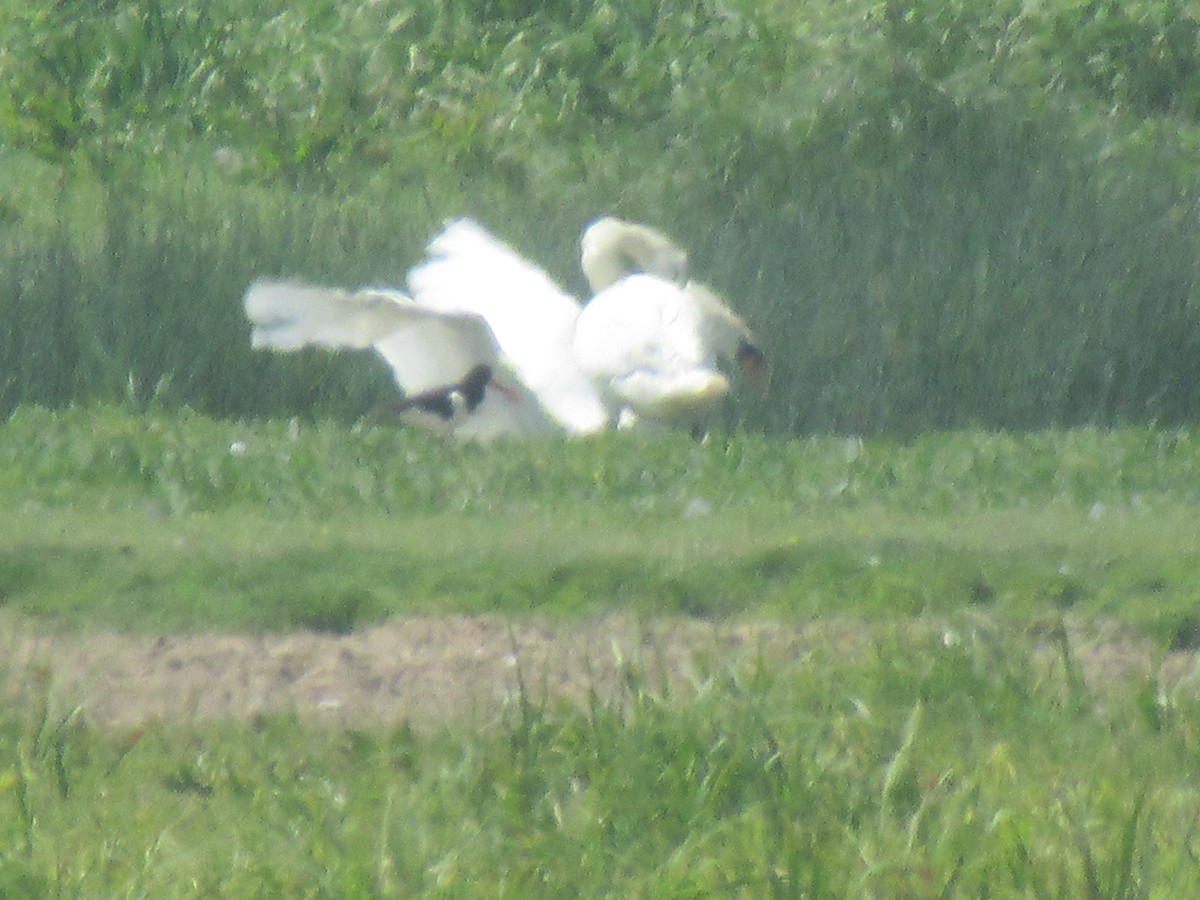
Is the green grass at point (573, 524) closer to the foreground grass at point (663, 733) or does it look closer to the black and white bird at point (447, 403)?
the foreground grass at point (663, 733)

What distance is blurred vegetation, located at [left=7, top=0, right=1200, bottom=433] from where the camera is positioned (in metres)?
9.88

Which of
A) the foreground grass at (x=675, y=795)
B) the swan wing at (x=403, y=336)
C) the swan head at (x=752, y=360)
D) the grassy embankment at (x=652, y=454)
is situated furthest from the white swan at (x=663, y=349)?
the foreground grass at (x=675, y=795)

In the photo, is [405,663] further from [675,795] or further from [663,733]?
[675,795]

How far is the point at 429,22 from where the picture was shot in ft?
48.0

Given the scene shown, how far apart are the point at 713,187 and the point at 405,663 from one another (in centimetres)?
638

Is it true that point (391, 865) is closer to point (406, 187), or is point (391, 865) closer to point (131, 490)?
point (131, 490)

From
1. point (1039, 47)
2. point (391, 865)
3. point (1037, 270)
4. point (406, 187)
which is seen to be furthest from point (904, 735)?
point (1039, 47)

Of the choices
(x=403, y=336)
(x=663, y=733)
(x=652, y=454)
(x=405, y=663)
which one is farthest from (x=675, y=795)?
(x=403, y=336)

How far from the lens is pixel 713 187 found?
11.0m

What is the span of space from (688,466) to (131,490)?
1.96m

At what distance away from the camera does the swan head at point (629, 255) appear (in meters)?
9.88

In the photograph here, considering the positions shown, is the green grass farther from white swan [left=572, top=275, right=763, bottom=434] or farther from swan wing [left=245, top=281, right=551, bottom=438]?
swan wing [left=245, top=281, right=551, bottom=438]

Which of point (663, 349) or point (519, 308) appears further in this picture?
point (519, 308)

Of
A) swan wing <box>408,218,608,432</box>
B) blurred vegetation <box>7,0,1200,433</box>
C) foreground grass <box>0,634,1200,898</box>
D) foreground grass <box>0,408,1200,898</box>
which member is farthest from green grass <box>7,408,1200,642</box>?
swan wing <box>408,218,608,432</box>
